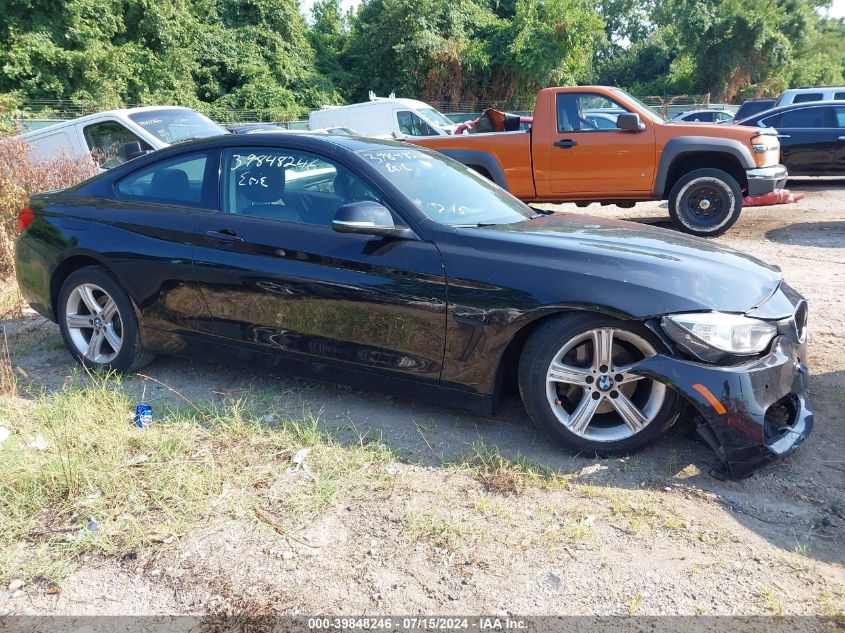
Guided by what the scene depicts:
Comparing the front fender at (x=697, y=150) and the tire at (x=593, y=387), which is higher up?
the front fender at (x=697, y=150)

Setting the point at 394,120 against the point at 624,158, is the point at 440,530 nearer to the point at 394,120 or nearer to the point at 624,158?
the point at 624,158

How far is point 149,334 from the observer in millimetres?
4375

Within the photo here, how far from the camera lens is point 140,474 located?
330cm

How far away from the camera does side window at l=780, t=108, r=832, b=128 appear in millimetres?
12797

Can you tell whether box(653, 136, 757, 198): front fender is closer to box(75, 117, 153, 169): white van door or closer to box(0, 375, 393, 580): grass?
box(0, 375, 393, 580): grass

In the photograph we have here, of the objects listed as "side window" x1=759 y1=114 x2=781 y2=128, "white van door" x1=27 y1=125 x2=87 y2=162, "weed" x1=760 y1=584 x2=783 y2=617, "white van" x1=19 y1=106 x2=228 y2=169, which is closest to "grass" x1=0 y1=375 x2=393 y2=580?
"weed" x1=760 y1=584 x2=783 y2=617

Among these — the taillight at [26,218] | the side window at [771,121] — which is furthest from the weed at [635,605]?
the side window at [771,121]

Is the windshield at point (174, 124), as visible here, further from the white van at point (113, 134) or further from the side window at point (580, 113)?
the side window at point (580, 113)

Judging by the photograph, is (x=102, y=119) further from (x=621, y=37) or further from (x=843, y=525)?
(x=621, y=37)

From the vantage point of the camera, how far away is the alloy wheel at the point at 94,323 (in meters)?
4.54

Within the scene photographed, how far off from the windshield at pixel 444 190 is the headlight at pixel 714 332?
4.09ft

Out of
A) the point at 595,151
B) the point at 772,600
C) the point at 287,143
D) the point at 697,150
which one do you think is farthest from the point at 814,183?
the point at 772,600

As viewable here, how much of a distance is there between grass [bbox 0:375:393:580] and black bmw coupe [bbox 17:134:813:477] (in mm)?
479

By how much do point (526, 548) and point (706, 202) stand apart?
742 centimetres
